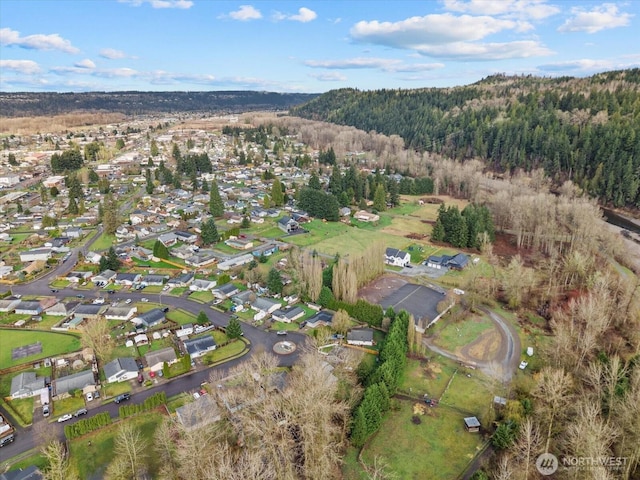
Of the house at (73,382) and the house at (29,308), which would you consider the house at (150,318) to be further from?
the house at (29,308)

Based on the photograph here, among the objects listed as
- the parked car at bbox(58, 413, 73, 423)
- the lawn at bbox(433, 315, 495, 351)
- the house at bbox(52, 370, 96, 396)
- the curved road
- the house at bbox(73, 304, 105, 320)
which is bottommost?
the lawn at bbox(433, 315, 495, 351)

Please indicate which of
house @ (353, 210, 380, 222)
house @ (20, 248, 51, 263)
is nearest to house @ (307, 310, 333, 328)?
house @ (353, 210, 380, 222)

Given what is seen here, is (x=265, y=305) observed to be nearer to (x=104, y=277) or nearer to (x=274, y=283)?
(x=274, y=283)

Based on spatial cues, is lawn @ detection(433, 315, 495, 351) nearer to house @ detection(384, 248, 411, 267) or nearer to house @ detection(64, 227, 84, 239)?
house @ detection(384, 248, 411, 267)

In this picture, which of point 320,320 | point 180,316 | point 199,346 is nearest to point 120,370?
point 199,346

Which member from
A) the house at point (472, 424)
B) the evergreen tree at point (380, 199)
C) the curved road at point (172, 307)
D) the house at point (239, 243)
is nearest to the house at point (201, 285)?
the curved road at point (172, 307)

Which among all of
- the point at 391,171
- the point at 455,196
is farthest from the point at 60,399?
the point at 391,171
